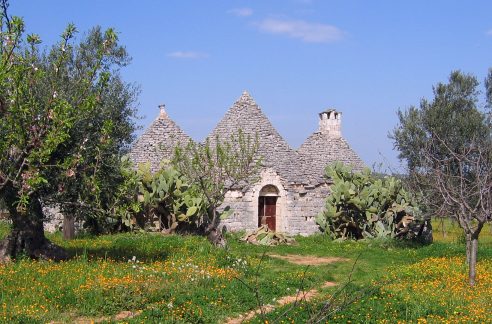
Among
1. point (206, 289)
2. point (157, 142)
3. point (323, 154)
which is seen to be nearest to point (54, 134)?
point (206, 289)

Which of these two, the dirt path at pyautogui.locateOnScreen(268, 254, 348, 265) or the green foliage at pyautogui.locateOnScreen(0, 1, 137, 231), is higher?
the green foliage at pyautogui.locateOnScreen(0, 1, 137, 231)

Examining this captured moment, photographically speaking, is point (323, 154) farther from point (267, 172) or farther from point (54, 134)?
point (54, 134)

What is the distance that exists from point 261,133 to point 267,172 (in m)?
2.35

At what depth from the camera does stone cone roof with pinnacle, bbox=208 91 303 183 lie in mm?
27141

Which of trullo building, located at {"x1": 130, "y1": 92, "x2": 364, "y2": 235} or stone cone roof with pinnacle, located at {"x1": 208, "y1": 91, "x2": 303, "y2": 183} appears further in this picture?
stone cone roof with pinnacle, located at {"x1": 208, "y1": 91, "x2": 303, "y2": 183}

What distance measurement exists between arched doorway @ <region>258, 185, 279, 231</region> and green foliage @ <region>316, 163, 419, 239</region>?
1977 mm

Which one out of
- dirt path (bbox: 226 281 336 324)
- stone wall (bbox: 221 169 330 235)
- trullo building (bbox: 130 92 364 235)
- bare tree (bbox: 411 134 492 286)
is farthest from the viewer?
trullo building (bbox: 130 92 364 235)

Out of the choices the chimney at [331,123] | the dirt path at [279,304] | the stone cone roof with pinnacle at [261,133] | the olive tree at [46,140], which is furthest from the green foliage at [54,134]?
the chimney at [331,123]

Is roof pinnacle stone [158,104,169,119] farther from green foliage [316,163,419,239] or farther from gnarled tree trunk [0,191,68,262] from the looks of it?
gnarled tree trunk [0,191,68,262]

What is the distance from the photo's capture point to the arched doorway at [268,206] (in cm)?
2641

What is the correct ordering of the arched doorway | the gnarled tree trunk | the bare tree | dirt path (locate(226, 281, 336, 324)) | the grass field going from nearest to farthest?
the grass field, dirt path (locate(226, 281, 336, 324)), the bare tree, the gnarled tree trunk, the arched doorway

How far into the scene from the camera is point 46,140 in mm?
11352

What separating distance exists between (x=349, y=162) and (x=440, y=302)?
60.2ft

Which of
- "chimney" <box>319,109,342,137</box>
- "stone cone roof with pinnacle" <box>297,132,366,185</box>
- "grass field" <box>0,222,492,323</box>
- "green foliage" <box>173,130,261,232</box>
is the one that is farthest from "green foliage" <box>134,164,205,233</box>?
"chimney" <box>319,109,342,137</box>
